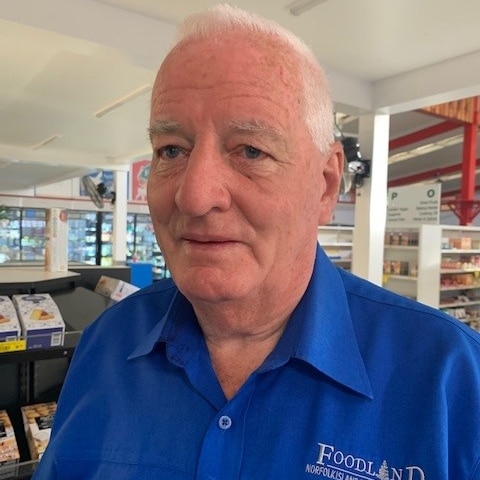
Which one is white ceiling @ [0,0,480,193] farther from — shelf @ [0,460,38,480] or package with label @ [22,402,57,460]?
shelf @ [0,460,38,480]

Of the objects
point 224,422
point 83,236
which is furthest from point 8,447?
point 83,236

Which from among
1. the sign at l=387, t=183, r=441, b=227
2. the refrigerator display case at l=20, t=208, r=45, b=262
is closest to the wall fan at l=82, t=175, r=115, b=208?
the refrigerator display case at l=20, t=208, r=45, b=262

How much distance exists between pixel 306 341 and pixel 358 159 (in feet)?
11.6

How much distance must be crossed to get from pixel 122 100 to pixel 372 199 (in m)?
2.39

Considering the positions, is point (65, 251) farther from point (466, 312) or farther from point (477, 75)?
point (466, 312)

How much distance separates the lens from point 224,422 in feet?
2.77

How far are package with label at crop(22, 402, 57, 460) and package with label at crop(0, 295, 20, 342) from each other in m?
0.31

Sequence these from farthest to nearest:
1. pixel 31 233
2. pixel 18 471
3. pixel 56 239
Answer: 1. pixel 31 233
2. pixel 56 239
3. pixel 18 471

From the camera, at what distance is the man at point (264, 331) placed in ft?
2.61

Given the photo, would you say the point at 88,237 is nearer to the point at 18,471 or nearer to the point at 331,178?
the point at 18,471

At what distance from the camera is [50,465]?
100 cm

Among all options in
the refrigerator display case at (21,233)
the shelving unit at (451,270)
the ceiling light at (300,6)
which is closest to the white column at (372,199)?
the ceiling light at (300,6)

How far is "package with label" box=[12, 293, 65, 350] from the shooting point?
166 cm

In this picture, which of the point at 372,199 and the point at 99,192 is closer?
the point at 372,199
